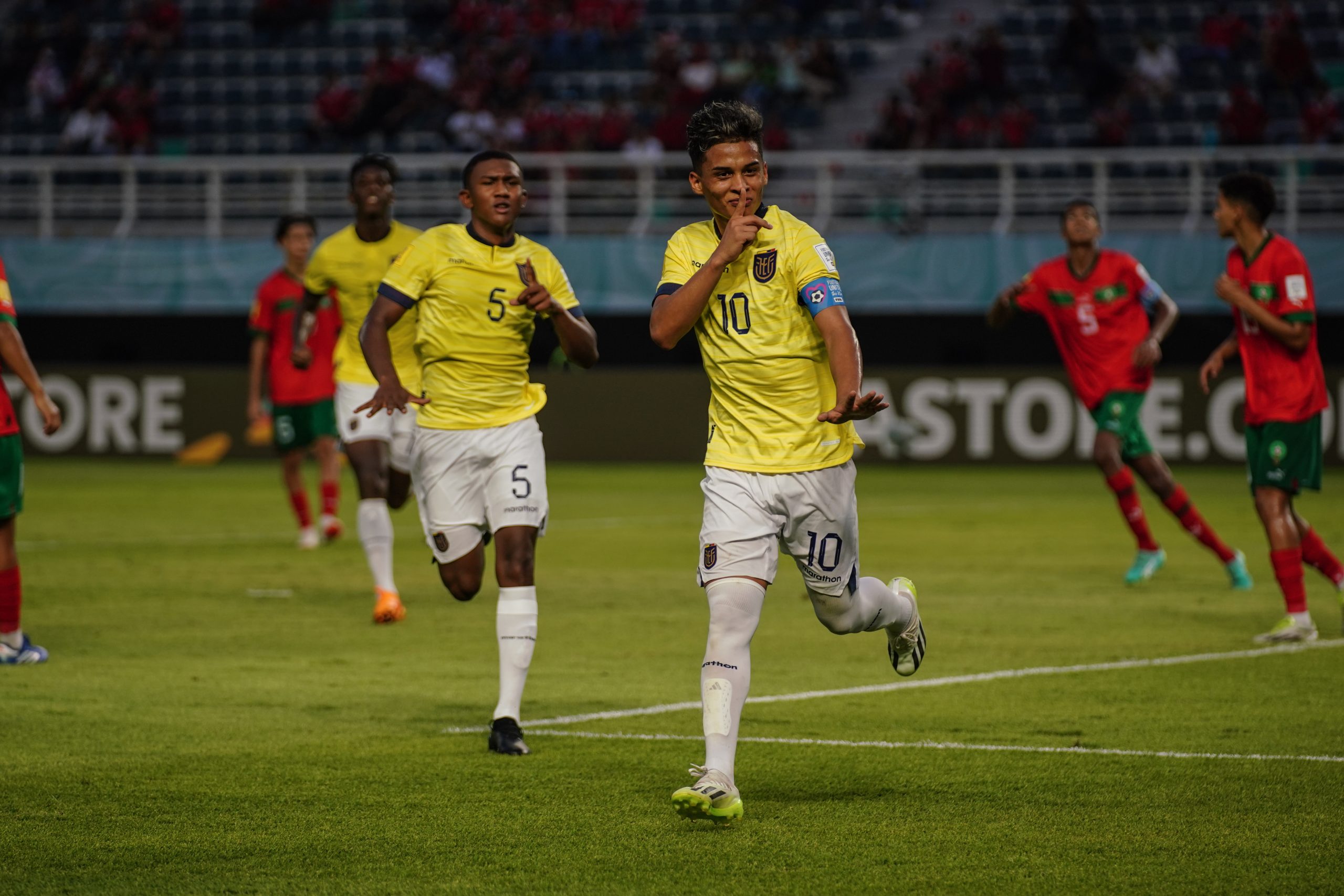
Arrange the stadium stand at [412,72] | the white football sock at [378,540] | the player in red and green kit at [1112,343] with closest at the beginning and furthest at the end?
the white football sock at [378,540] → the player in red and green kit at [1112,343] → the stadium stand at [412,72]

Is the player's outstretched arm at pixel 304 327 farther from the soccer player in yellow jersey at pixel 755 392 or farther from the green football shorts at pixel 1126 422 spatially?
the soccer player in yellow jersey at pixel 755 392

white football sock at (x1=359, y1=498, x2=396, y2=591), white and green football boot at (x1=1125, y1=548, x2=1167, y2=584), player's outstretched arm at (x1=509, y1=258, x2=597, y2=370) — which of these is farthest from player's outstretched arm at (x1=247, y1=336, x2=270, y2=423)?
player's outstretched arm at (x1=509, y1=258, x2=597, y2=370)

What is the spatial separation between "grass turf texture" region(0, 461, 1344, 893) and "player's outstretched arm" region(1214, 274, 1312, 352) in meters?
1.57

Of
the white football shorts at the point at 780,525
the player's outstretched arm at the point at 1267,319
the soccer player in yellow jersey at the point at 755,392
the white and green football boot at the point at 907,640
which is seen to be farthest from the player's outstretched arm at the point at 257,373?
the white football shorts at the point at 780,525

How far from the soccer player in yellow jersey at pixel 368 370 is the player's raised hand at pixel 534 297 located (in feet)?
11.2

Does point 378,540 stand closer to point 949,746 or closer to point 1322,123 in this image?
point 949,746

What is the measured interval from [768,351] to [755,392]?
14 centimetres

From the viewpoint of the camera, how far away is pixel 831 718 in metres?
7.39

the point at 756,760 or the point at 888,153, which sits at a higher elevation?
the point at 888,153

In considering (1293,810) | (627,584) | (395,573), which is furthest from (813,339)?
(395,573)

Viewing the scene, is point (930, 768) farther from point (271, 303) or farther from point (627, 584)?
point (271, 303)

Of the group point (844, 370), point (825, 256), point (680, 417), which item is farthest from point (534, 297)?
point (680, 417)

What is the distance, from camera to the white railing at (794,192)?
22812 mm

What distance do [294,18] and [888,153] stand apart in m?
12.0
